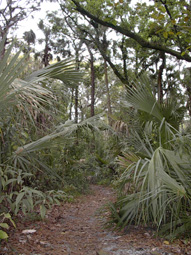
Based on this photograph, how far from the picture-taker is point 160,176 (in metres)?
2.69

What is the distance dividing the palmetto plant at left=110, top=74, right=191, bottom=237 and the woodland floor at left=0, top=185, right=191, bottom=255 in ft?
0.65

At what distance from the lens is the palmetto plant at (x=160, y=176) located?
294 centimetres

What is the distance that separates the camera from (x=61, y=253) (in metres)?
3.06

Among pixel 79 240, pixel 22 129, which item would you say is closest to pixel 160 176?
pixel 79 240

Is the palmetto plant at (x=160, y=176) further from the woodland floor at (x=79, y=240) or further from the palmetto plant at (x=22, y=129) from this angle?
the palmetto plant at (x=22, y=129)

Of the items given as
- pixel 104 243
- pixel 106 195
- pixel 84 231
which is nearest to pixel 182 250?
pixel 104 243

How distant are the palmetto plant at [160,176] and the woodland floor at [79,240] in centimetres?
20

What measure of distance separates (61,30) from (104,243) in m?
13.4

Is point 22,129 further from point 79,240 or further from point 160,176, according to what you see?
point 160,176

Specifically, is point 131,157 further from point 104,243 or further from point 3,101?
point 3,101

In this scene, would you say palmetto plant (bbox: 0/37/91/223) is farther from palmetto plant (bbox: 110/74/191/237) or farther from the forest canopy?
palmetto plant (bbox: 110/74/191/237)

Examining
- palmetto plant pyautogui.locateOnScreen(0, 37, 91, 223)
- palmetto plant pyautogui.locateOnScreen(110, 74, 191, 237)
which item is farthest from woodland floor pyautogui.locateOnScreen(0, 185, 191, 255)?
palmetto plant pyautogui.locateOnScreen(0, 37, 91, 223)

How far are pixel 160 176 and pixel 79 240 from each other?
64.1 inches

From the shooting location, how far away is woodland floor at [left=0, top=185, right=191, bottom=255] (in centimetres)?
301
